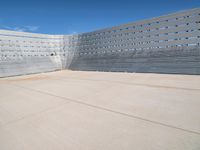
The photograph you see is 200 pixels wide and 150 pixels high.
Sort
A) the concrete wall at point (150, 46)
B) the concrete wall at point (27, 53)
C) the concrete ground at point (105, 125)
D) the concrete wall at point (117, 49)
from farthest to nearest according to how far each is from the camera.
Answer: the concrete wall at point (27, 53) → the concrete wall at point (117, 49) → the concrete wall at point (150, 46) → the concrete ground at point (105, 125)

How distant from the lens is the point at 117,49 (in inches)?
317

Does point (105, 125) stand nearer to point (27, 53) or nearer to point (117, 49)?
point (117, 49)

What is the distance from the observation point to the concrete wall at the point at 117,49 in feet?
18.8

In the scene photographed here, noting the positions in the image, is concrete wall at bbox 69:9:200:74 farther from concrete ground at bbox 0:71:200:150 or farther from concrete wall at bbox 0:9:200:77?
concrete ground at bbox 0:71:200:150

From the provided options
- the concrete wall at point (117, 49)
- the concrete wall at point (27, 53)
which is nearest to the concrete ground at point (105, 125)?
the concrete wall at point (117, 49)

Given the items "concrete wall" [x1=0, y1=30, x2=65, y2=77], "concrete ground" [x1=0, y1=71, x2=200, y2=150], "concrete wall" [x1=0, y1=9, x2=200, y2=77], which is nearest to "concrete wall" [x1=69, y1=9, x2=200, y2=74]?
"concrete wall" [x1=0, y1=9, x2=200, y2=77]

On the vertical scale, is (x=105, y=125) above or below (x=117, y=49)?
below

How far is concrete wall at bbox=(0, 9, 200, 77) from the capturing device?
5.73 metres

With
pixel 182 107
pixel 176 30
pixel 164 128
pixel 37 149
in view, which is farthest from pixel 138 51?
pixel 37 149

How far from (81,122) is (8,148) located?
74 cm

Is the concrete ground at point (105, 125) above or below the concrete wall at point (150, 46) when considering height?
below

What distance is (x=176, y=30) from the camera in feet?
19.8

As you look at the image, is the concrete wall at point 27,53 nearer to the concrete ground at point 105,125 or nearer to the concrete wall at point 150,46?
the concrete wall at point 150,46

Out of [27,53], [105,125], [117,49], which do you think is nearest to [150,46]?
[117,49]
